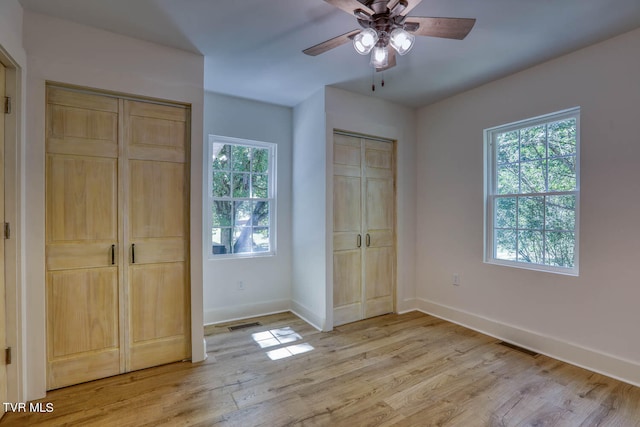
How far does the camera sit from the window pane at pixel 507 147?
3.03 metres

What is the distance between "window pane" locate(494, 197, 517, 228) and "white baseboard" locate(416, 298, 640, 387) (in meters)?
1.01

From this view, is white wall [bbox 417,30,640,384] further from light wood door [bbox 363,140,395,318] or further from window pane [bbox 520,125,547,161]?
light wood door [bbox 363,140,395,318]

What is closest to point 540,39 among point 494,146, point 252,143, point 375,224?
point 494,146

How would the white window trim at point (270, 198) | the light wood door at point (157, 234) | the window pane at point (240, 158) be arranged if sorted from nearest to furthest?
1. the light wood door at point (157, 234)
2. the white window trim at point (270, 198)
3. the window pane at point (240, 158)

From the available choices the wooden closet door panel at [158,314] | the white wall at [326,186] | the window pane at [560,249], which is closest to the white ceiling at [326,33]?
the white wall at [326,186]

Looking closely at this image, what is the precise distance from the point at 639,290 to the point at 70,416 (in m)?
4.00

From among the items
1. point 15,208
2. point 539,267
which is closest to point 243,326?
point 15,208

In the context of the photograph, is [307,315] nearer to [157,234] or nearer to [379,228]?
[379,228]

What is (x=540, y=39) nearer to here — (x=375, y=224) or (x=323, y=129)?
(x=323, y=129)

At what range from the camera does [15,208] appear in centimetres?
192

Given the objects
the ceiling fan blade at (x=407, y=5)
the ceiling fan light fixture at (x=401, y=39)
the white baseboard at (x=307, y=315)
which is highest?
the ceiling fan blade at (x=407, y=5)

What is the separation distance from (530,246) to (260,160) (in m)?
3.08

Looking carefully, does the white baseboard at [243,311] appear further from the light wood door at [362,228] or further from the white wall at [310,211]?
the light wood door at [362,228]

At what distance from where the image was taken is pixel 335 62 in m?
2.71
